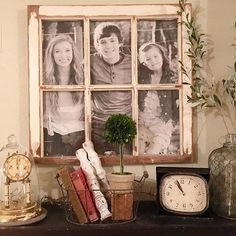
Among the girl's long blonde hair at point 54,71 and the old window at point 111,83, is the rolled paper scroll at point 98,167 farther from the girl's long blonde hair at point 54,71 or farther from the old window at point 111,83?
the girl's long blonde hair at point 54,71

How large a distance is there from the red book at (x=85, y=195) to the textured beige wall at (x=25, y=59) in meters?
0.22

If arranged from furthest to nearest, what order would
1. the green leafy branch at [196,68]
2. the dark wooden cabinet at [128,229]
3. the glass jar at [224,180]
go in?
1. the green leafy branch at [196,68]
2. the glass jar at [224,180]
3. the dark wooden cabinet at [128,229]

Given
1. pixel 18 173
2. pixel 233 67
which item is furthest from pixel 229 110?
pixel 18 173

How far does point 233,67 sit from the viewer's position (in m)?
1.31

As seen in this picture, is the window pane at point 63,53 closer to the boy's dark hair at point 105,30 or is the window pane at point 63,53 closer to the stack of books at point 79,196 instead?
the boy's dark hair at point 105,30

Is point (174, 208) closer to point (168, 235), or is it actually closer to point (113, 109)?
point (168, 235)

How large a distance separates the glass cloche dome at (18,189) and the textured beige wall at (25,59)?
0.31 ft

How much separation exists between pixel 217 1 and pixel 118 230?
0.88 metres

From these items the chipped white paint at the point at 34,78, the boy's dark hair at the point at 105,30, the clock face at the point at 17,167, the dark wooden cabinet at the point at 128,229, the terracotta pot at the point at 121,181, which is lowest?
the dark wooden cabinet at the point at 128,229

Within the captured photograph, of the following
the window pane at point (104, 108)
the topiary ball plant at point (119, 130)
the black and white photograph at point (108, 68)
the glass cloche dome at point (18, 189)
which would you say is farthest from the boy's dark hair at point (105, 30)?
the glass cloche dome at point (18, 189)

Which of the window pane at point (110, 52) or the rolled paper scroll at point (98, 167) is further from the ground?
the window pane at point (110, 52)

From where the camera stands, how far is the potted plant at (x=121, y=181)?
3.62ft

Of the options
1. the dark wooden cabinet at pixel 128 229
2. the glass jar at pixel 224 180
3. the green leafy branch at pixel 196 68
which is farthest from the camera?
the green leafy branch at pixel 196 68

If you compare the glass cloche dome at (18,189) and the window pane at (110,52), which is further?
the window pane at (110,52)
